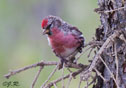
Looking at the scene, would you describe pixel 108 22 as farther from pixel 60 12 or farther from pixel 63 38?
pixel 60 12

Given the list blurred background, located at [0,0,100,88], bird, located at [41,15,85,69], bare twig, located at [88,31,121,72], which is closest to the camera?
bare twig, located at [88,31,121,72]

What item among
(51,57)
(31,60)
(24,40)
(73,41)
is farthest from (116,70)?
(24,40)

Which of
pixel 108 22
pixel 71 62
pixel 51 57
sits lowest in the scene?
pixel 51 57

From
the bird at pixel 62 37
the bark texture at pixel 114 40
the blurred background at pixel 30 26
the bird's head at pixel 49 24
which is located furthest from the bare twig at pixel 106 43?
the blurred background at pixel 30 26

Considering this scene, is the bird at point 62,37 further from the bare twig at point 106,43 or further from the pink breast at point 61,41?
the bare twig at point 106,43

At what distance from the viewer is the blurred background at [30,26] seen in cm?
700

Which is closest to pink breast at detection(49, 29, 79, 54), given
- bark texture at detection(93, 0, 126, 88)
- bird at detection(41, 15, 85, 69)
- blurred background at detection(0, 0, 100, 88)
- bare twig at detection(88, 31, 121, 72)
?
bird at detection(41, 15, 85, 69)

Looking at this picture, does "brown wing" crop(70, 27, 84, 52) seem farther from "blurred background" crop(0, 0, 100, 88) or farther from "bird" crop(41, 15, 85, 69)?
"blurred background" crop(0, 0, 100, 88)

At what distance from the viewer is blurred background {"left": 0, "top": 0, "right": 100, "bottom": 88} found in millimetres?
7004

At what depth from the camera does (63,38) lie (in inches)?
159

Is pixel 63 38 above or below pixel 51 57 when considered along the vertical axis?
above

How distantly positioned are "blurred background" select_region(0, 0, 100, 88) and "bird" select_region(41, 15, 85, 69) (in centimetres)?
215

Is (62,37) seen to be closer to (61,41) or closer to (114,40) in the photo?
(61,41)

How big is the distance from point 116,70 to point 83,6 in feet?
17.7
